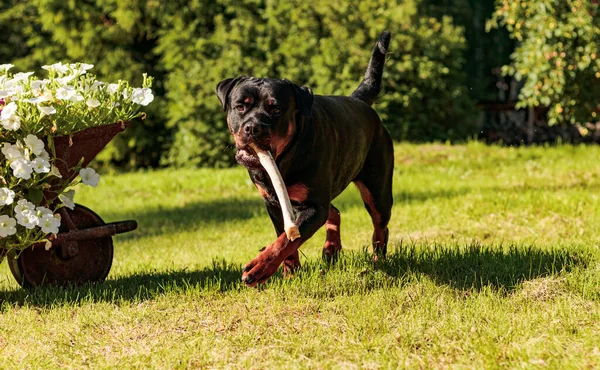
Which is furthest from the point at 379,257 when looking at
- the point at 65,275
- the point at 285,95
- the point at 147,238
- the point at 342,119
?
the point at 147,238

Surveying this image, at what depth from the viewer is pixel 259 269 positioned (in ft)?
13.8

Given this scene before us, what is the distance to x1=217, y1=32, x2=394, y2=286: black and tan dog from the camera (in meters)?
4.31

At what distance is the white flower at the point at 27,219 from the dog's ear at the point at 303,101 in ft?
5.37

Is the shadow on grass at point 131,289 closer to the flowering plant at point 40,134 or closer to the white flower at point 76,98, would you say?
the flowering plant at point 40,134

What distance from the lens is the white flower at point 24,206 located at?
4617 mm

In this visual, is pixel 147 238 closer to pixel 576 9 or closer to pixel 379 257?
pixel 379 257

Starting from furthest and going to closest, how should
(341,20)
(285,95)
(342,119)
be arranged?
(341,20) < (342,119) < (285,95)

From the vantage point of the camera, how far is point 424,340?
3.79 meters

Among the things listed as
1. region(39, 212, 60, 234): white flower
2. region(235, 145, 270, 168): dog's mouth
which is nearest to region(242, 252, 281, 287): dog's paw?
region(235, 145, 270, 168): dog's mouth

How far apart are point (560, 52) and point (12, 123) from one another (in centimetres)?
A: 904

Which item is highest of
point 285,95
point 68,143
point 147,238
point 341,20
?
point 341,20

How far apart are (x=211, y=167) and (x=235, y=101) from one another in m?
9.86

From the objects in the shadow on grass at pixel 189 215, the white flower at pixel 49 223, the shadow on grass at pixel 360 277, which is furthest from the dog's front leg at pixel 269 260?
the shadow on grass at pixel 189 215

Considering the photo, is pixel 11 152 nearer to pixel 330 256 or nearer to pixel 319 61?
pixel 330 256
